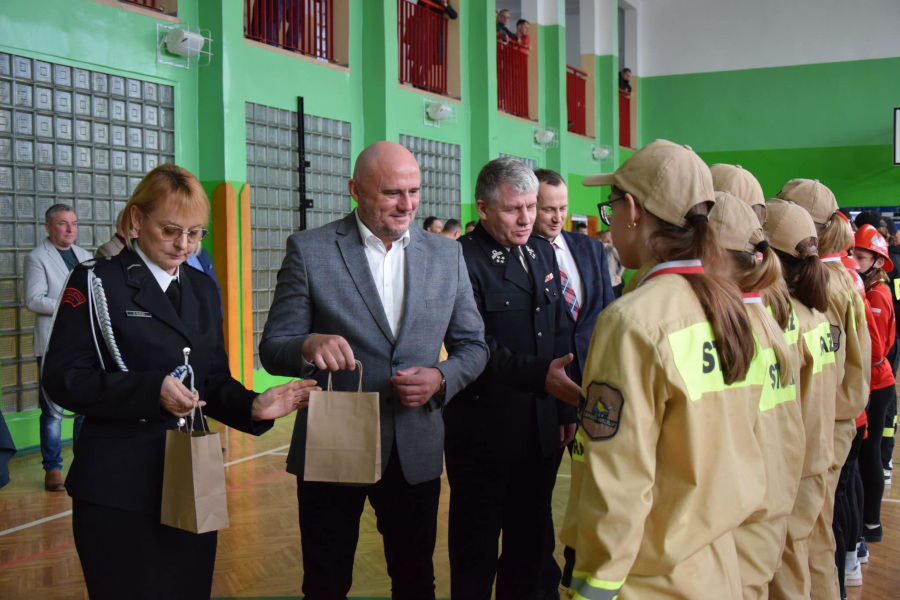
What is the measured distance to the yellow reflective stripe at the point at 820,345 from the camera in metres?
2.64

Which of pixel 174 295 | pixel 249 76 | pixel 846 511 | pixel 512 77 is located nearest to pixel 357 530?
pixel 174 295

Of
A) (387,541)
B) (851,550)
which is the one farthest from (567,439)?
(851,550)

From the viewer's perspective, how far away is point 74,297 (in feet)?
7.01

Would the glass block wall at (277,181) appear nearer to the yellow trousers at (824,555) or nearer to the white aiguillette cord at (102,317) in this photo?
the white aiguillette cord at (102,317)

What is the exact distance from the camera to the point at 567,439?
3.24 meters

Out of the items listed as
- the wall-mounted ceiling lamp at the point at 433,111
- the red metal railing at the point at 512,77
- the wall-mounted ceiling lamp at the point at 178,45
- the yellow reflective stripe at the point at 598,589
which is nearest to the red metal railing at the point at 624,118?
the red metal railing at the point at 512,77

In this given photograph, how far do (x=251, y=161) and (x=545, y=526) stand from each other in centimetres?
580

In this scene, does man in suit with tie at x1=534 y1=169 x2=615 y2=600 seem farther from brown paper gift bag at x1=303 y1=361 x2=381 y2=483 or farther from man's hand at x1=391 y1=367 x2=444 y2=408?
brown paper gift bag at x1=303 y1=361 x2=381 y2=483

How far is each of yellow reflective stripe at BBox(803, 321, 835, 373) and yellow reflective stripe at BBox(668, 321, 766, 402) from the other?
41.8 inches

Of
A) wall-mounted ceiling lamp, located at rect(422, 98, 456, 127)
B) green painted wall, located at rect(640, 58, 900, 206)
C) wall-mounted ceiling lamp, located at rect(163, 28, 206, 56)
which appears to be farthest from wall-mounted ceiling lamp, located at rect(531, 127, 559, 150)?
wall-mounted ceiling lamp, located at rect(163, 28, 206, 56)

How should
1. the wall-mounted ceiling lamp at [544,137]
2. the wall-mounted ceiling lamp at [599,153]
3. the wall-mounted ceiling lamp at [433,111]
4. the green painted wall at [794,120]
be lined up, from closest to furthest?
the wall-mounted ceiling lamp at [433,111], the wall-mounted ceiling lamp at [544,137], the wall-mounted ceiling lamp at [599,153], the green painted wall at [794,120]

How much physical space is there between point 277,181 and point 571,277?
5.48 m

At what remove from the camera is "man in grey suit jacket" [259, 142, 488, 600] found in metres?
2.52

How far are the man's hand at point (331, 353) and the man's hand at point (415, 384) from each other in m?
0.18
